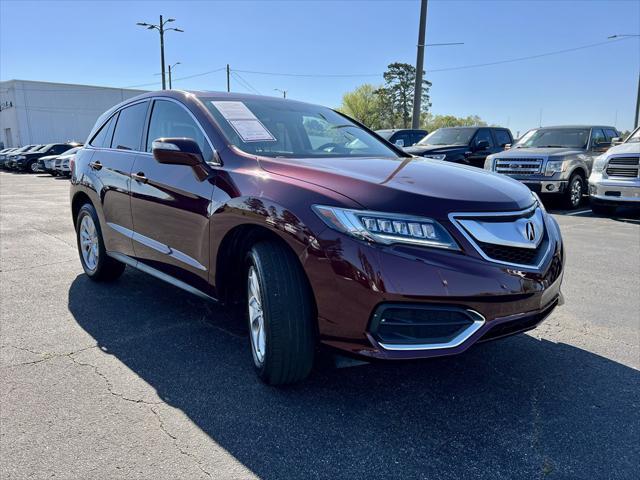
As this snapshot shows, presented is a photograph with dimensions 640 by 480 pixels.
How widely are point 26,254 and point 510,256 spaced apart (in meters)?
5.77

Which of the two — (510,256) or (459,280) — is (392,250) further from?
(510,256)

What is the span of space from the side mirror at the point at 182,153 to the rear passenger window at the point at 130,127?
41.4 inches

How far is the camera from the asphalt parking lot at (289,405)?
2139 millimetres

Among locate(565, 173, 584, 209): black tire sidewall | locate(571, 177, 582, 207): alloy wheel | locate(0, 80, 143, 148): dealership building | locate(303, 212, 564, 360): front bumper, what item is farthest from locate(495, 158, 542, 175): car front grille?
locate(0, 80, 143, 148): dealership building

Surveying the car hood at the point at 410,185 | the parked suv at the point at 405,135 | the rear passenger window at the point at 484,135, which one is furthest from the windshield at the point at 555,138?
the car hood at the point at 410,185

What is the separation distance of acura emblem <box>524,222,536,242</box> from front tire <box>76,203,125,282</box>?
11.6ft

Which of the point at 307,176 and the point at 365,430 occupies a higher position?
the point at 307,176

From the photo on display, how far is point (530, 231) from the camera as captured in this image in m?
2.52

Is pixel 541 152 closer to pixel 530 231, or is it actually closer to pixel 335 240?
pixel 530 231

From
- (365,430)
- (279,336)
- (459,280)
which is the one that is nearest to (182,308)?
(279,336)

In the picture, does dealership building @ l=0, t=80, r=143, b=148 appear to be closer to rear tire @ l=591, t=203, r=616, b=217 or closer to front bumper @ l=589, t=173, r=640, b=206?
rear tire @ l=591, t=203, r=616, b=217

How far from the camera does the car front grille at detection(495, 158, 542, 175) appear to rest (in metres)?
9.98

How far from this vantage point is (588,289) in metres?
4.66

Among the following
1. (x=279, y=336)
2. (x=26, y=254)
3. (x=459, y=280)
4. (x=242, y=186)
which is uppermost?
(x=242, y=186)
